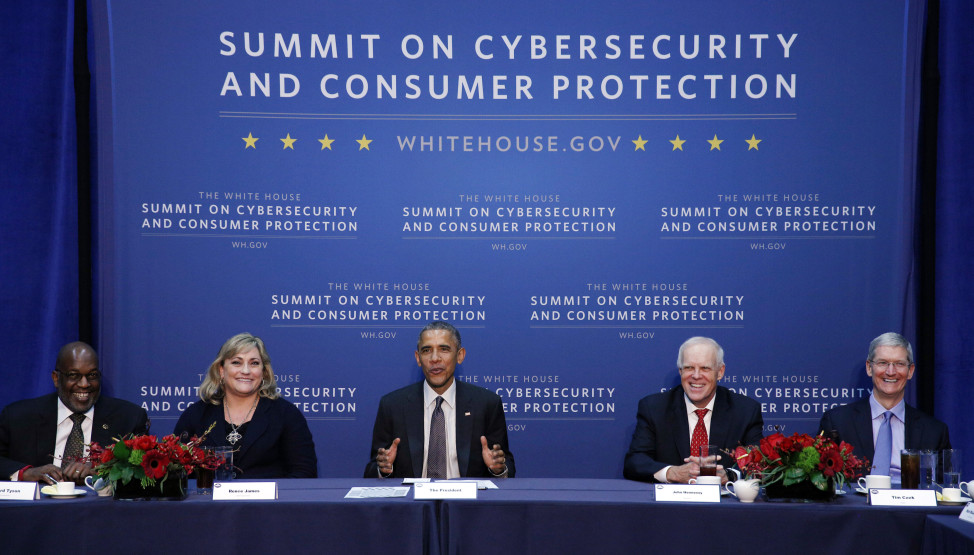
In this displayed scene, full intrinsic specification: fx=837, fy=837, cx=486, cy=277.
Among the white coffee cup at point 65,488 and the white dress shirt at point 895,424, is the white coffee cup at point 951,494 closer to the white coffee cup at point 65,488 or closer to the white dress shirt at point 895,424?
the white dress shirt at point 895,424

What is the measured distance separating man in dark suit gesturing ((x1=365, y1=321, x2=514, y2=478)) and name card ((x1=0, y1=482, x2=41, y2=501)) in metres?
1.39

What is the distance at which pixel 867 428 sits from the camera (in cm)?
373

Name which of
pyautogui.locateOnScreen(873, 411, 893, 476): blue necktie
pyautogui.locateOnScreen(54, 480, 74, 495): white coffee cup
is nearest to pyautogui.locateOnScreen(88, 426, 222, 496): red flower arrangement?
pyautogui.locateOnScreen(54, 480, 74, 495): white coffee cup

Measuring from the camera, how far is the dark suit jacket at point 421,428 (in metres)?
3.68

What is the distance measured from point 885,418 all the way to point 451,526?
2248 millimetres

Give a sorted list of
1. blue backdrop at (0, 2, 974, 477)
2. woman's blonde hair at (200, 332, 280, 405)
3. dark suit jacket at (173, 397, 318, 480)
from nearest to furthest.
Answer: dark suit jacket at (173, 397, 318, 480)
woman's blonde hair at (200, 332, 280, 405)
blue backdrop at (0, 2, 974, 477)

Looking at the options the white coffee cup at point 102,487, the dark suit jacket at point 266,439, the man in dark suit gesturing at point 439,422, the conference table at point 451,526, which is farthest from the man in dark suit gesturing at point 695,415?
the white coffee cup at point 102,487

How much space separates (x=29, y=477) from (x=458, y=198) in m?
2.26

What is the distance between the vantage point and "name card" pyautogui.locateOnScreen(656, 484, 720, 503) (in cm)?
258

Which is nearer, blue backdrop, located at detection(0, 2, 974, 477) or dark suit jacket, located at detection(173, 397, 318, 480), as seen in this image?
dark suit jacket, located at detection(173, 397, 318, 480)

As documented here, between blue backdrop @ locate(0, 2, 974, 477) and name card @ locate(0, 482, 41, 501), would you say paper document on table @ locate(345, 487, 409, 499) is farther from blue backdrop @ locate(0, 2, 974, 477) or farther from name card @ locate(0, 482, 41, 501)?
blue backdrop @ locate(0, 2, 974, 477)

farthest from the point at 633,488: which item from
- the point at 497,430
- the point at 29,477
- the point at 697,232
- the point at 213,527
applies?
the point at 29,477

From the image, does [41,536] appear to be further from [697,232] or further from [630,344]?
[697,232]

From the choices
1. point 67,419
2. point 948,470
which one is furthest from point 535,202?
point 67,419
